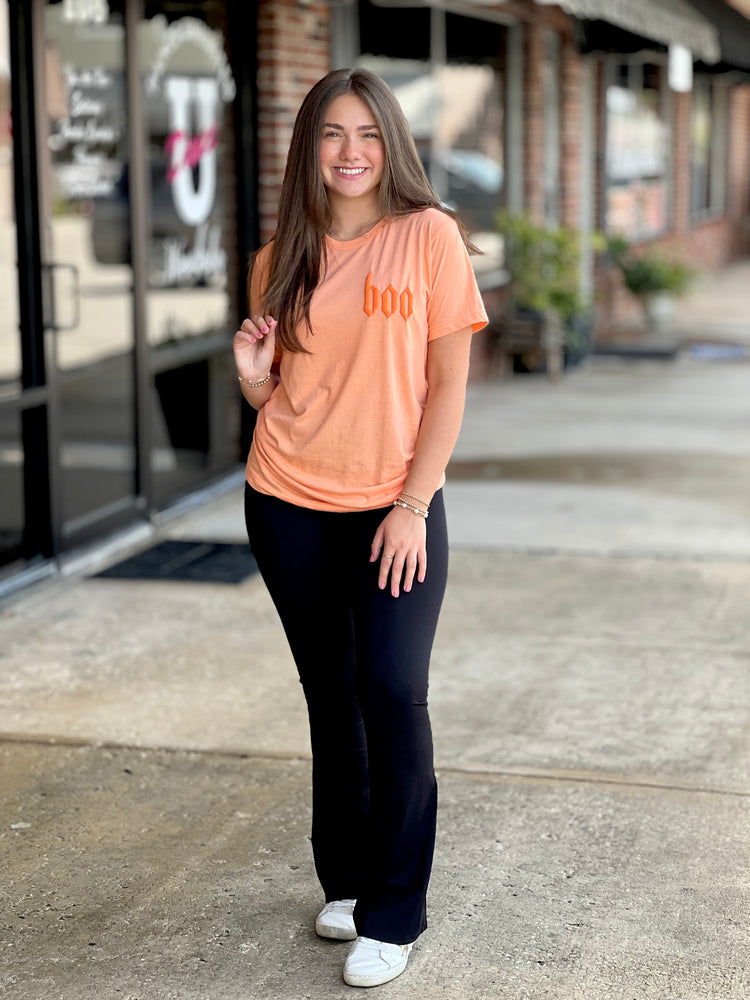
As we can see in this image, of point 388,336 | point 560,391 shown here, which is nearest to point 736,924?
point 388,336

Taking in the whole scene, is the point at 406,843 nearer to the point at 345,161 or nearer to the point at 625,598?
the point at 345,161

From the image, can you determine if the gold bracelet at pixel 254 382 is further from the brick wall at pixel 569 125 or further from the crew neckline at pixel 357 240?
the brick wall at pixel 569 125

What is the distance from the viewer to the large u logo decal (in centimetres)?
761

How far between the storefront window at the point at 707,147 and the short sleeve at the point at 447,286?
18522 mm

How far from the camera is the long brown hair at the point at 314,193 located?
2.95 meters

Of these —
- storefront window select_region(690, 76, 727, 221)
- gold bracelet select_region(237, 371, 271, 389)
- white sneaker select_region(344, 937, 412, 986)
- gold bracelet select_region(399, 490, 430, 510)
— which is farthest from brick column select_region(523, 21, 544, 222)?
white sneaker select_region(344, 937, 412, 986)

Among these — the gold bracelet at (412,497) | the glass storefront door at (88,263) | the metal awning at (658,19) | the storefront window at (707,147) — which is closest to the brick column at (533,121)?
the metal awning at (658,19)

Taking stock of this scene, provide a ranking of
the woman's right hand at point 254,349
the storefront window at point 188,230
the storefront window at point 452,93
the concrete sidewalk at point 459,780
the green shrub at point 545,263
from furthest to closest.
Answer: the green shrub at point 545,263 → the storefront window at point 452,93 → the storefront window at point 188,230 → the concrete sidewalk at point 459,780 → the woman's right hand at point 254,349

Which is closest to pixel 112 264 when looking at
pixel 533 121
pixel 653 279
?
pixel 533 121

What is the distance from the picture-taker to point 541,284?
1177 centimetres

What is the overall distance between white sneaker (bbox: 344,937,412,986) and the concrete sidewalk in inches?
1.4

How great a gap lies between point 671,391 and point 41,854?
8794 millimetres

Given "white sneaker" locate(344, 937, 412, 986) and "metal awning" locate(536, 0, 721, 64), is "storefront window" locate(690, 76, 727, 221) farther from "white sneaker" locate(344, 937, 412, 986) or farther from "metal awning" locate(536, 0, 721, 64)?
"white sneaker" locate(344, 937, 412, 986)

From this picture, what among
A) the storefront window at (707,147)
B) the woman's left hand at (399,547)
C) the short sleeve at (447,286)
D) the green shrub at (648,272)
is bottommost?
the woman's left hand at (399,547)
